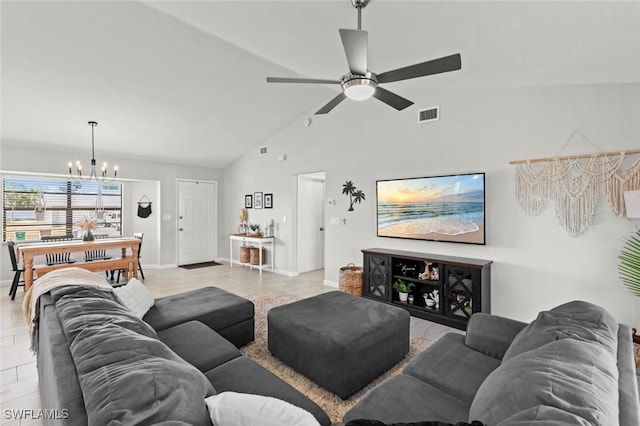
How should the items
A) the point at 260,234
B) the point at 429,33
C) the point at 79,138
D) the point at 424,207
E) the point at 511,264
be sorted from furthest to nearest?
the point at 260,234 < the point at 79,138 < the point at 424,207 < the point at 511,264 < the point at 429,33

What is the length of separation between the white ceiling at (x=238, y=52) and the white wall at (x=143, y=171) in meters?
0.26

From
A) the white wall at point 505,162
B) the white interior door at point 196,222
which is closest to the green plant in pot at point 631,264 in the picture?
the white wall at point 505,162

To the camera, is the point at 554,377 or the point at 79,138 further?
the point at 79,138

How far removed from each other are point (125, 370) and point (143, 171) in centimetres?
664

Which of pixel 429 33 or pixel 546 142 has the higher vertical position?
pixel 429 33

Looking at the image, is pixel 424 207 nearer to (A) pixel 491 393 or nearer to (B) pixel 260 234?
(A) pixel 491 393

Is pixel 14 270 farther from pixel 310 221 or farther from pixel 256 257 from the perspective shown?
pixel 310 221

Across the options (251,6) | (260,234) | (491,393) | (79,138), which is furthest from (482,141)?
(79,138)

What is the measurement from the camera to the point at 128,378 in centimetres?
89

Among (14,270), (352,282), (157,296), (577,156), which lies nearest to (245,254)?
(157,296)

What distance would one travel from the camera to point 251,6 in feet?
8.16

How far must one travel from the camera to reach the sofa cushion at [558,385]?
0.80 meters

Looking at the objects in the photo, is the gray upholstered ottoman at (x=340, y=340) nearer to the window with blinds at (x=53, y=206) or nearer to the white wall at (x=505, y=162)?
the white wall at (x=505, y=162)

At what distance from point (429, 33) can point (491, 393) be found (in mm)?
2563
